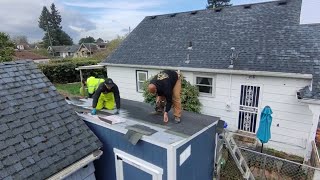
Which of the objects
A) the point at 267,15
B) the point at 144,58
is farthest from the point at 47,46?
the point at 267,15

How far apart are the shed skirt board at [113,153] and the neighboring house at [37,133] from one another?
261mm

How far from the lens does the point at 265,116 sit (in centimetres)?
635

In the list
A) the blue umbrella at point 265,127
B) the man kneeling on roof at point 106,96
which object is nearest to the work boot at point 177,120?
the man kneeling on roof at point 106,96

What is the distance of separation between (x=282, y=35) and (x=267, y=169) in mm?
5169

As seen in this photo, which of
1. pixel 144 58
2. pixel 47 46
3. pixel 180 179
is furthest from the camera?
pixel 47 46

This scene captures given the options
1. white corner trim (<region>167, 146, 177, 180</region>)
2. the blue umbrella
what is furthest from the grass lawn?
white corner trim (<region>167, 146, 177, 180</region>)

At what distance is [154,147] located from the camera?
3.65 meters

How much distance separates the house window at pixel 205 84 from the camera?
29.8ft

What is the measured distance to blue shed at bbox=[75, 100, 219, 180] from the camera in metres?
3.66

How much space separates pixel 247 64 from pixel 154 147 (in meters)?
5.89

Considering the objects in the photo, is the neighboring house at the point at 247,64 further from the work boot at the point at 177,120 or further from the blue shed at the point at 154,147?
the work boot at the point at 177,120

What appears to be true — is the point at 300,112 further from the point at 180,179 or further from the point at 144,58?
the point at 144,58

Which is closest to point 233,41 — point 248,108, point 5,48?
point 248,108

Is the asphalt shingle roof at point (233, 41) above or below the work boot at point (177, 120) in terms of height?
above
